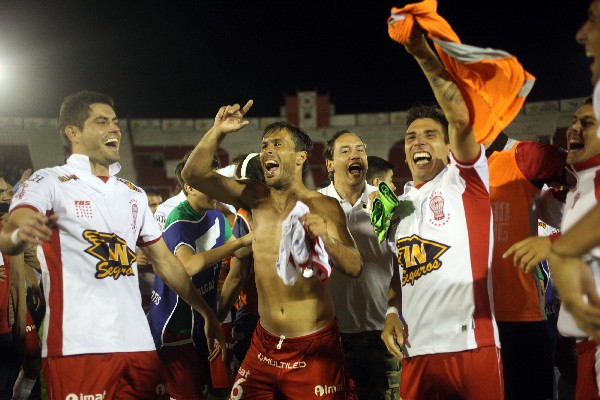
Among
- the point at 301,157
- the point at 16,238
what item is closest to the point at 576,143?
the point at 301,157

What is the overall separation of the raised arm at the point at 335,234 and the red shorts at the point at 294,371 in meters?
0.51

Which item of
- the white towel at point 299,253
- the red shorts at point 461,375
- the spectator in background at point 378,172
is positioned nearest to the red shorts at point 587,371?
the red shorts at point 461,375

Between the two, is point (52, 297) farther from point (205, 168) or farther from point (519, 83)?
point (519, 83)

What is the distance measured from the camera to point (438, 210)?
359 centimetres

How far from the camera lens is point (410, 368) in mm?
3598

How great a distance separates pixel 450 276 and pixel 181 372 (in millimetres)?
2729

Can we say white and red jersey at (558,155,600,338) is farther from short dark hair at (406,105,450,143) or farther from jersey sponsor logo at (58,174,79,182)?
jersey sponsor logo at (58,174,79,182)

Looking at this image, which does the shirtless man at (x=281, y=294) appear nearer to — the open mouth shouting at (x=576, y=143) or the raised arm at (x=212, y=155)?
the raised arm at (x=212, y=155)

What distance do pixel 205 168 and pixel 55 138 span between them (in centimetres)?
2550

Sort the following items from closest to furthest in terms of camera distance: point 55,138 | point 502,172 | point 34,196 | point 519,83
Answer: point 519,83, point 34,196, point 502,172, point 55,138

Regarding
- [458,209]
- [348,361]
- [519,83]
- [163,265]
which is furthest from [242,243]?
[519,83]

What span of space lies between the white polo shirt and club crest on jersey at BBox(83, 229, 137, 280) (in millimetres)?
1883

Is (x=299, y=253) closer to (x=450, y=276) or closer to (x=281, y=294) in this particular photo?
(x=281, y=294)

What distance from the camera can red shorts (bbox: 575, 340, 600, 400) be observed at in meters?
2.76
